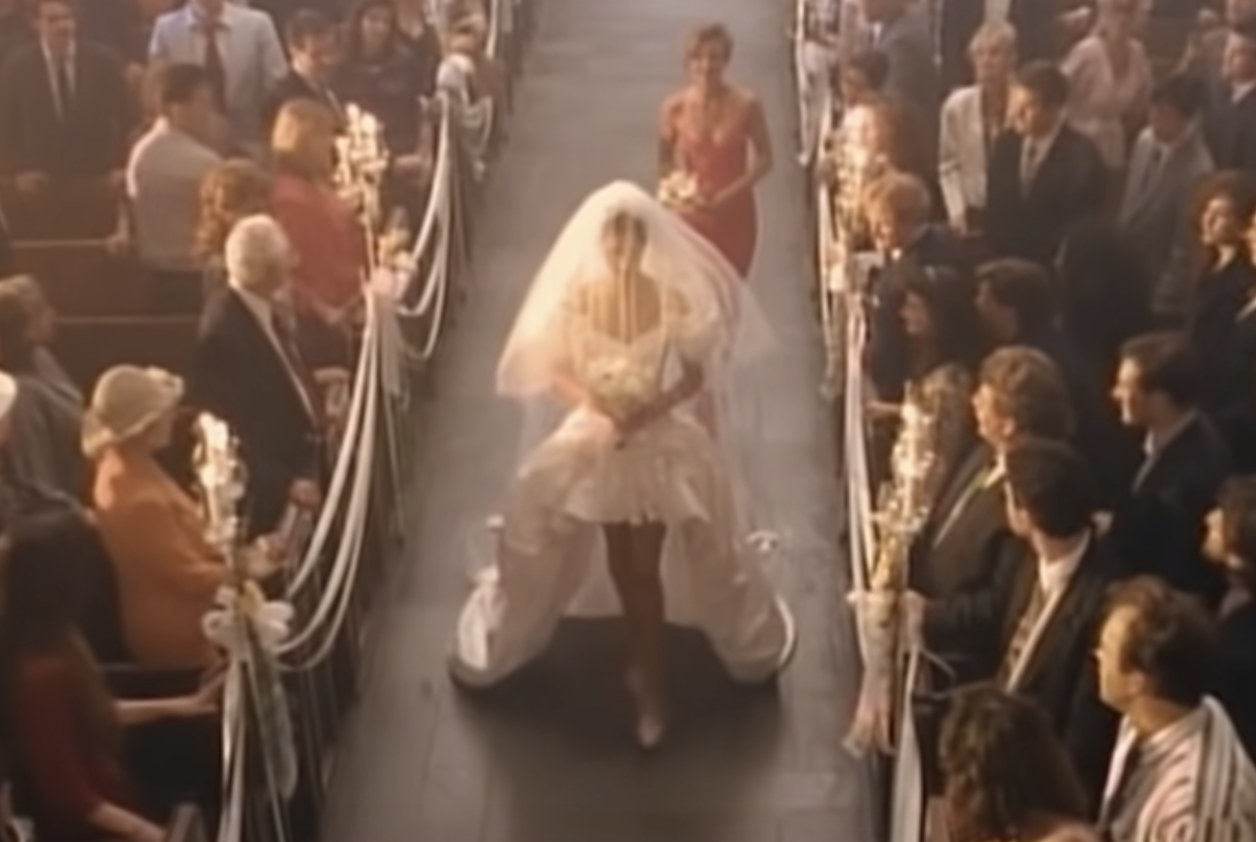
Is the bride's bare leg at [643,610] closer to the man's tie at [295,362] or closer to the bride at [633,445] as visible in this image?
the bride at [633,445]

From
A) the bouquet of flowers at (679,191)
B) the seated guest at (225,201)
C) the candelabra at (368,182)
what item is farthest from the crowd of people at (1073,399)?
the seated guest at (225,201)

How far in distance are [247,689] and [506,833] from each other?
1.17 meters

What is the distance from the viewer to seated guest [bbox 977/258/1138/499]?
6777 millimetres

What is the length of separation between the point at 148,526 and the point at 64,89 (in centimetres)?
361

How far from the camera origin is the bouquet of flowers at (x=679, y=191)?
8883 millimetres

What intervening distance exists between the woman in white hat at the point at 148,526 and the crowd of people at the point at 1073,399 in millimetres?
1774

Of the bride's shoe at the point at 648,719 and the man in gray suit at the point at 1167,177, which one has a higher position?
the man in gray suit at the point at 1167,177

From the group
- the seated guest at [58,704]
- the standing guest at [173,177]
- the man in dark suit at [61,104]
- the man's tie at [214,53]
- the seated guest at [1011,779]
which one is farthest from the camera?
the man's tie at [214,53]

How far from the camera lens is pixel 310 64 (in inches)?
364

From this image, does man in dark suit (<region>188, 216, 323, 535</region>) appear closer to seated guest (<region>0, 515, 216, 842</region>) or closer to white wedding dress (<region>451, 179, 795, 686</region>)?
white wedding dress (<region>451, 179, 795, 686</region>)

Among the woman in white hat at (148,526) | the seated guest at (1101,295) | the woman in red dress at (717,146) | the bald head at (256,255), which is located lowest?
the woman in white hat at (148,526)

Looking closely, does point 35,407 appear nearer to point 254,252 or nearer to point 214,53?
point 254,252

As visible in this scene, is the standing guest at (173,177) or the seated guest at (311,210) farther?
the standing guest at (173,177)

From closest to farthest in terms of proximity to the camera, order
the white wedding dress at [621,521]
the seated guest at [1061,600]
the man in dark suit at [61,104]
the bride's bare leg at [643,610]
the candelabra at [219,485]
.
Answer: the seated guest at [1061,600] → the candelabra at [219,485] → the white wedding dress at [621,521] → the bride's bare leg at [643,610] → the man in dark suit at [61,104]
